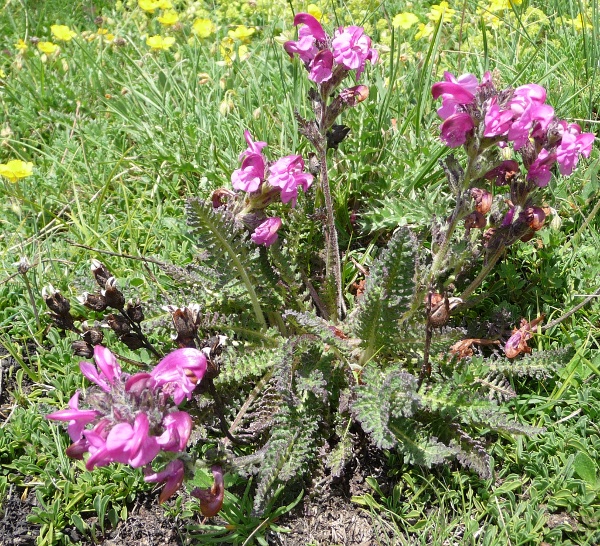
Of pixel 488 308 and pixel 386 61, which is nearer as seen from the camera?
pixel 488 308

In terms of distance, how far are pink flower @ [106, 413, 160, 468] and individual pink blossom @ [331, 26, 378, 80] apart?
139cm

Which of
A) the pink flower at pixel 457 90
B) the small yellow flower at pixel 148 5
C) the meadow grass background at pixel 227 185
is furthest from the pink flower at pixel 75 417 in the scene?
the small yellow flower at pixel 148 5

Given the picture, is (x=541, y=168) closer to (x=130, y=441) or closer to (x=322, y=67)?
(x=322, y=67)

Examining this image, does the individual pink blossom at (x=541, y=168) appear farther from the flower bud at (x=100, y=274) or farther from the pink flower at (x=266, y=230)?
the flower bud at (x=100, y=274)

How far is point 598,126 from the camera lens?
323cm

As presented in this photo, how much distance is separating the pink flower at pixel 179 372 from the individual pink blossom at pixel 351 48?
3.82 feet

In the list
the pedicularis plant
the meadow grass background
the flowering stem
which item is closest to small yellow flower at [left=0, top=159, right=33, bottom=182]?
the meadow grass background

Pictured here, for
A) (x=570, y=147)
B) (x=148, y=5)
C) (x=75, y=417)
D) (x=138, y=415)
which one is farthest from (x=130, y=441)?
(x=148, y=5)

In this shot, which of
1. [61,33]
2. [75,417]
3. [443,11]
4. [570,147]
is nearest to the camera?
[75,417]

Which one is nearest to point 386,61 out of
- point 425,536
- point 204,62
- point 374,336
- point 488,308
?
point 204,62

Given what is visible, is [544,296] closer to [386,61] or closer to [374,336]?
[374,336]

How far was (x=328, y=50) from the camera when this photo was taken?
225cm

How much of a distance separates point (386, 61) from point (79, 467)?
2.68 metres

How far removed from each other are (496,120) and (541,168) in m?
0.33
